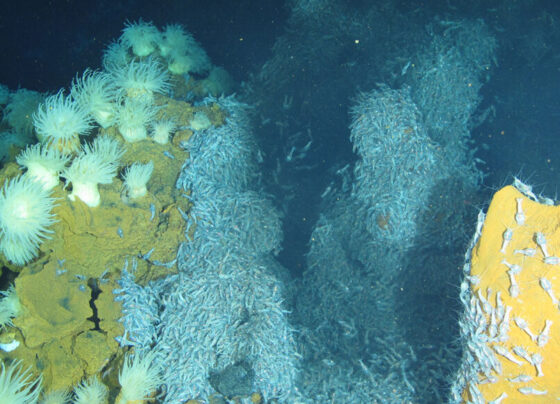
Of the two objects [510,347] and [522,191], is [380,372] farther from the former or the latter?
[522,191]

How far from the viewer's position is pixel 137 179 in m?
4.09

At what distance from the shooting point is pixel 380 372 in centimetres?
464

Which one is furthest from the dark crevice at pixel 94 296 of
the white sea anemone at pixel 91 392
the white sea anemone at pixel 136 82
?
the white sea anemone at pixel 136 82

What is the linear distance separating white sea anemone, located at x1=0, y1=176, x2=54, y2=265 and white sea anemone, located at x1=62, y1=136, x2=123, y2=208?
309 millimetres

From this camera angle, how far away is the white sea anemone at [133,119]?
14.6ft

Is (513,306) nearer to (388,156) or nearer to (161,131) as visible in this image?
(388,156)

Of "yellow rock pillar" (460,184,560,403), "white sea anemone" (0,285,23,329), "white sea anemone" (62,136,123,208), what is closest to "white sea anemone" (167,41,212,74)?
"white sea anemone" (62,136,123,208)

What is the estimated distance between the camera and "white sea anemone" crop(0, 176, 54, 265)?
10.8 ft

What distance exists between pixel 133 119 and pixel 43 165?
4.19ft

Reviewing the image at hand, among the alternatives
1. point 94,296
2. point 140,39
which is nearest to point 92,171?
point 94,296

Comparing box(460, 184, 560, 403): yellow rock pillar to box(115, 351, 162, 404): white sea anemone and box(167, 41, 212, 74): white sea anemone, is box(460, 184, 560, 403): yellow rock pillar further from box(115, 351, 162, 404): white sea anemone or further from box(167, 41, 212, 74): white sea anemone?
box(167, 41, 212, 74): white sea anemone

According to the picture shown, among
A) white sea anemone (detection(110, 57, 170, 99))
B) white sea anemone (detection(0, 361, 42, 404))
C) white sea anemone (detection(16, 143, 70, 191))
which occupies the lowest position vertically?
white sea anemone (detection(0, 361, 42, 404))

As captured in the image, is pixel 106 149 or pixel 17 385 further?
pixel 106 149

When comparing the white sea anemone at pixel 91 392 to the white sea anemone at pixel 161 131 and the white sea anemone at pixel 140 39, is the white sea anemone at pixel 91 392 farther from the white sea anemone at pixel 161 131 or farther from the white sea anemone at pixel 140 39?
the white sea anemone at pixel 140 39
